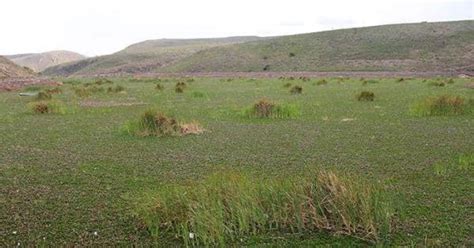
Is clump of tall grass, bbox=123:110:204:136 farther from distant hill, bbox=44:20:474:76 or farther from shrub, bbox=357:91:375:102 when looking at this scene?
distant hill, bbox=44:20:474:76

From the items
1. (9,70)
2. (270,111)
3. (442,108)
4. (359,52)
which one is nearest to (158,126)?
(270,111)

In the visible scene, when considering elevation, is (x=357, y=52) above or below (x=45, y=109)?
below

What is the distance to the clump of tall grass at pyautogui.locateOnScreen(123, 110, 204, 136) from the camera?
11.0 meters

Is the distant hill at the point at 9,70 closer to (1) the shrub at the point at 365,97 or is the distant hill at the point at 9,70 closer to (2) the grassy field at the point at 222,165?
(2) the grassy field at the point at 222,165

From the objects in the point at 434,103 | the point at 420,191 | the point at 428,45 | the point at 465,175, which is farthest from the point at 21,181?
the point at 428,45

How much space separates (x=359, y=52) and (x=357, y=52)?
1.08ft

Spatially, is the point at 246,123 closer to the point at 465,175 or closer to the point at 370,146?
the point at 370,146

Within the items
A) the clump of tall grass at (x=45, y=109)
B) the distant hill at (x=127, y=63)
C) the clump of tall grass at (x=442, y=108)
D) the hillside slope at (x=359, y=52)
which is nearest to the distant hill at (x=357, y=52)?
the hillside slope at (x=359, y=52)

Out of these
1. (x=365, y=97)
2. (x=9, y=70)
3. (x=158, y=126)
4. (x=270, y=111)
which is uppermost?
(x=158, y=126)

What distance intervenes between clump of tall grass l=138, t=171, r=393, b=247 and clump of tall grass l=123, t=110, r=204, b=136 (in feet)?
17.0

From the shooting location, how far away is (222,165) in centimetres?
805

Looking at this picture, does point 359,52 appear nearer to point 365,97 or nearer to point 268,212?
point 365,97

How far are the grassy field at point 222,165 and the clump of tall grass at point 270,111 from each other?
0.34m

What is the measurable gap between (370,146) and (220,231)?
5020 millimetres
